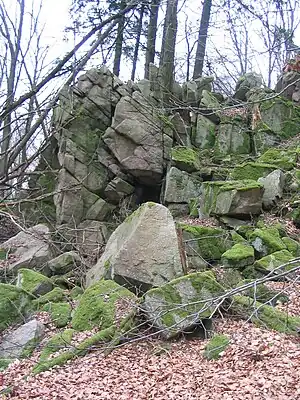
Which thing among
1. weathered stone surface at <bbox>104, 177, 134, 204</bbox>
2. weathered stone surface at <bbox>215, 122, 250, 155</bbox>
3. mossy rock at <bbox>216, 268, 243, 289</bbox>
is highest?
weathered stone surface at <bbox>215, 122, 250, 155</bbox>

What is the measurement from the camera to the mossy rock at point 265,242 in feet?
28.5

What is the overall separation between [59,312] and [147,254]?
168cm

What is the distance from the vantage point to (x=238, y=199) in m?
10.1

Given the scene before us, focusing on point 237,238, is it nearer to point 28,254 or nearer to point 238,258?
point 238,258

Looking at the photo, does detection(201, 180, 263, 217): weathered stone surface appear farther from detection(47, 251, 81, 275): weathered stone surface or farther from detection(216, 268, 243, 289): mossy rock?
detection(47, 251, 81, 275): weathered stone surface

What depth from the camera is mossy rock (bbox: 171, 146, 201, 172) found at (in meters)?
12.9

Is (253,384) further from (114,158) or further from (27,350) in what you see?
(114,158)

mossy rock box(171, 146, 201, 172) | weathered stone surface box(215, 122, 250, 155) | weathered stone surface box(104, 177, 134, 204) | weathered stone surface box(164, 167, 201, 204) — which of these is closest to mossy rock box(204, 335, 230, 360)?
weathered stone surface box(164, 167, 201, 204)

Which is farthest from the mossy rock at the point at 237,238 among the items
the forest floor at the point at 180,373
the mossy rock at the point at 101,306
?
the forest floor at the point at 180,373

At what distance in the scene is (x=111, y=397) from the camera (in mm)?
4566

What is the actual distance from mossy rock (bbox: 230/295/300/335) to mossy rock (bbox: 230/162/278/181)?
18.7 feet

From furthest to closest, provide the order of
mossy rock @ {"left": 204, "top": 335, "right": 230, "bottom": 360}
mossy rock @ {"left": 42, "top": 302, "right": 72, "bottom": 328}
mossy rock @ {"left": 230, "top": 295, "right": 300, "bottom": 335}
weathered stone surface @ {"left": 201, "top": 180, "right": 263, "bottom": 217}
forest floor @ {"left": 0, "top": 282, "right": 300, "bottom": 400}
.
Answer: weathered stone surface @ {"left": 201, "top": 180, "right": 263, "bottom": 217} < mossy rock @ {"left": 42, "top": 302, "right": 72, "bottom": 328} < mossy rock @ {"left": 230, "top": 295, "right": 300, "bottom": 335} < mossy rock @ {"left": 204, "top": 335, "right": 230, "bottom": 360} < forest floor @ {"left": 0, "top": 282, "right": 300, "bottom": 400}

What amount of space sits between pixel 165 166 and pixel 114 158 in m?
1.67

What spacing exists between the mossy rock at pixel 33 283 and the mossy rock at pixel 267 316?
12.6 ft
